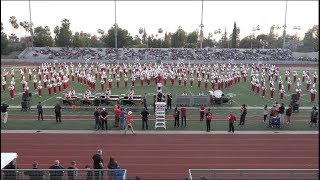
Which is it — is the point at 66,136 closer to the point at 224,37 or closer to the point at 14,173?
the point at 14,173

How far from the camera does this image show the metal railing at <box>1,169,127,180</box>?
24.6 ft

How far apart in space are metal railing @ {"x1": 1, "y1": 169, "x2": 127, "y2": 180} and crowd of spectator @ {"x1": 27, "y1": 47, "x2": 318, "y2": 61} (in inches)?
2158

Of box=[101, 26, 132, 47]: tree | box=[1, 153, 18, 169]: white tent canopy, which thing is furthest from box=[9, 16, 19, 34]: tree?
box=[1, 153, 18, 169]: white tent canopy

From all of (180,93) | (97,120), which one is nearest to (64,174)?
(97,120)

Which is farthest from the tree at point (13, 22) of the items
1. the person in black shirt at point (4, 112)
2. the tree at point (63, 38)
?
the person in black shirt at point (4, 112)

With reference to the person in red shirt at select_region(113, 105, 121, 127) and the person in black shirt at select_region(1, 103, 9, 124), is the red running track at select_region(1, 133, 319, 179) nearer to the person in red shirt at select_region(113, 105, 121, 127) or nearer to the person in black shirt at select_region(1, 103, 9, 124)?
the person in red shirt at select_region(113, 105, 121, 127)

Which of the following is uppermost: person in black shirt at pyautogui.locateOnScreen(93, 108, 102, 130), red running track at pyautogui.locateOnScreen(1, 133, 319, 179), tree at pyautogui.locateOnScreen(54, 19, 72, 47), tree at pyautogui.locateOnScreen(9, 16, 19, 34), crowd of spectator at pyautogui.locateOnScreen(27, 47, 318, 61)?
tree at pyautogui.locateOnScreen(9, 16, 19, 34)

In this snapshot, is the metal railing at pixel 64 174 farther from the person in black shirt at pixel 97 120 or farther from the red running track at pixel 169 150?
the person in black shirt at pixel 97 120

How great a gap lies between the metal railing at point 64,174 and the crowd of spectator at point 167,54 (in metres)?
54.8

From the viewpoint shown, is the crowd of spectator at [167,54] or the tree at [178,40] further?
the tree at [178,40]

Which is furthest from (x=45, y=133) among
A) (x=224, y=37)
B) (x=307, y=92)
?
(x=224, y=37)

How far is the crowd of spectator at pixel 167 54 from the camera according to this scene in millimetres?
64125

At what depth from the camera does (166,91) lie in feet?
89.7

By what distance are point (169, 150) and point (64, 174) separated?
5971 millimetres
